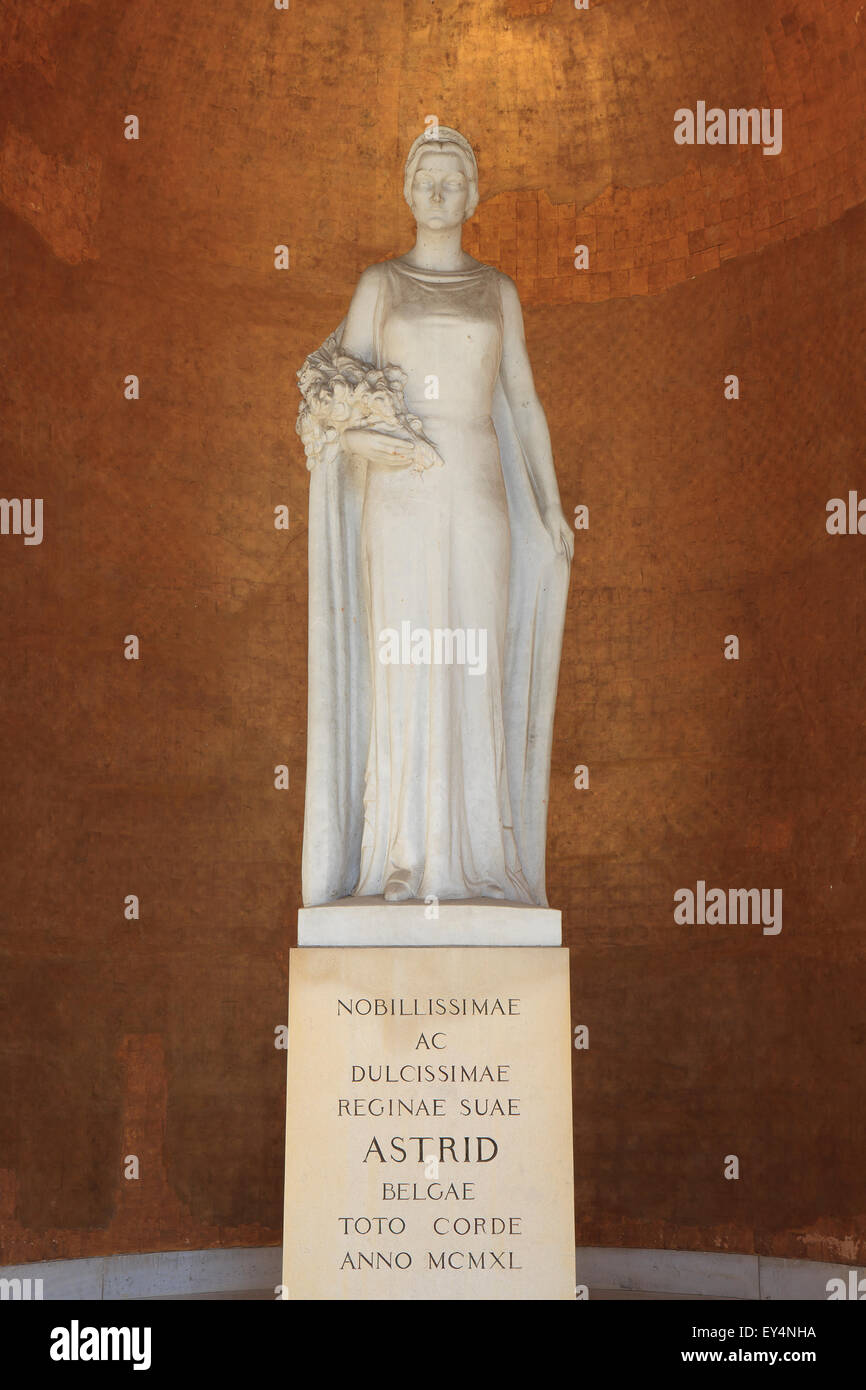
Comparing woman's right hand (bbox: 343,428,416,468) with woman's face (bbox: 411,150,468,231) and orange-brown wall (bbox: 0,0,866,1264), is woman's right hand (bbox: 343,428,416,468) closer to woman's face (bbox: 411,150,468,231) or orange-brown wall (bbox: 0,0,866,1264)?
woman's face (bbox: 411,150,468,231)

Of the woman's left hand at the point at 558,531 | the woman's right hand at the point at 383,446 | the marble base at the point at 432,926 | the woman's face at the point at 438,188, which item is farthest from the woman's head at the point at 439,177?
the marble base at the point at 432,926

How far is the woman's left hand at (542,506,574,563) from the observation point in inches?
267

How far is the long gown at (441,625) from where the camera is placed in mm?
6316

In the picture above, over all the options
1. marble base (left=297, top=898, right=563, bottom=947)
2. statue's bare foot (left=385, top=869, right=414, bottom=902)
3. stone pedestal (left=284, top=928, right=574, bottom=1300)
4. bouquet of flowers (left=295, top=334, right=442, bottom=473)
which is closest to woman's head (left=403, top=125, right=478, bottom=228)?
bouquet of flowers (left=295, top=334, right=442, bottom=473)

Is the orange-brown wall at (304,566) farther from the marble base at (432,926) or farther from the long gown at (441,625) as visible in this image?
the marble base at (432,926)

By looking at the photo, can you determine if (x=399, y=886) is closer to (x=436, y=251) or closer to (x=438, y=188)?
(x=436, y=251)

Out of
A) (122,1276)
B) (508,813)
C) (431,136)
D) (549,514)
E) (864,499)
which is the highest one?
(431,136)

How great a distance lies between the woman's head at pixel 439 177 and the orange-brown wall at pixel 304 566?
3.65 m

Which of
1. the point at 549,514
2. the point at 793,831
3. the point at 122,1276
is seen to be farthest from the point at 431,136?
the point at 122,1276

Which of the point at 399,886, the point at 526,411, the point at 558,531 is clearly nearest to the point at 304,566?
the point at 526,411

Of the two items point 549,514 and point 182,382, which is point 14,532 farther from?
point 549,514

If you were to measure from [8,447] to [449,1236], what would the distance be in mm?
5842

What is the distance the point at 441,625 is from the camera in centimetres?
643

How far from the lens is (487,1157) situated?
18.9 ft
